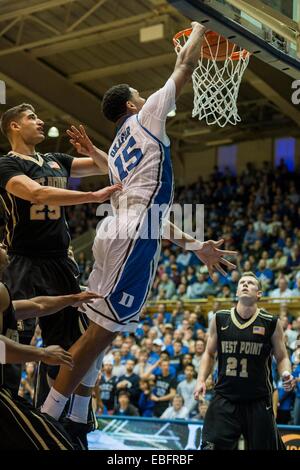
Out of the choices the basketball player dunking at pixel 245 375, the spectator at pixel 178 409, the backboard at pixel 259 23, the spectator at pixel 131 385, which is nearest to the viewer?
the backboard at pixel 259 23

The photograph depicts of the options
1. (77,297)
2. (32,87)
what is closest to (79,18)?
(32,87)

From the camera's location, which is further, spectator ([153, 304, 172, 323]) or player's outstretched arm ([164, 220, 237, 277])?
spectator ([153, 304, 172, 323])

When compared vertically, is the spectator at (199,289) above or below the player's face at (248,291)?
above

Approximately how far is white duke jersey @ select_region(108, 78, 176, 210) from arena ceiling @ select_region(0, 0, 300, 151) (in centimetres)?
1262

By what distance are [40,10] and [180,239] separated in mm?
14026

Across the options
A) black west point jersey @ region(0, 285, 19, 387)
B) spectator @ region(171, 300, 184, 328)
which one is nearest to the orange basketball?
black west point jersey @ region(0, 285, 19, 387)

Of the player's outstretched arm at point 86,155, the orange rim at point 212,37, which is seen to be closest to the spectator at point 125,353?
the player's outstretched arm at point 86,155

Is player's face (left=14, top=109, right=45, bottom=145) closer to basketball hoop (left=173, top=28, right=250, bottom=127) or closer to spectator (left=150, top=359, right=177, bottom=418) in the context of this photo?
basketball hoop (left=173, top=28, right=250, bottom=127)

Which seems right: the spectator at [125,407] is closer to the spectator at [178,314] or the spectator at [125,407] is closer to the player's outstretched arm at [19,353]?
the spectator at [178,314]

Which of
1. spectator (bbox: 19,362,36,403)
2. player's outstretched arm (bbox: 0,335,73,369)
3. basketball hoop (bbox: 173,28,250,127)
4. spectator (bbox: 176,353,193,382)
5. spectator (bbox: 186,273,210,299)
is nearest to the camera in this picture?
player's outstretched arm (bbox: 0,335,73,369)

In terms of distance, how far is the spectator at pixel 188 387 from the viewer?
12123 mm

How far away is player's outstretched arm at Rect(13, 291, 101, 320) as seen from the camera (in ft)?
15.9

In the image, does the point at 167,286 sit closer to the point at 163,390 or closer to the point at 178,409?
Answer: the point at 163,390

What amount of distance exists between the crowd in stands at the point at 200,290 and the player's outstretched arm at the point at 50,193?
6.68m
